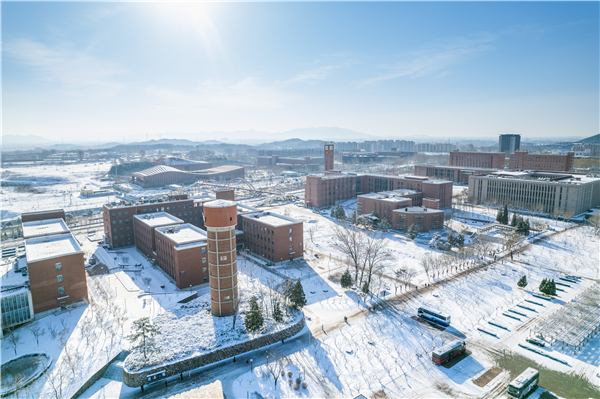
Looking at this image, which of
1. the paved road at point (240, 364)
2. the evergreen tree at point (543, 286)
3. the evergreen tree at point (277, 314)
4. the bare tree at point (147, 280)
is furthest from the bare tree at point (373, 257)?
the bare tree at point (147, 280)

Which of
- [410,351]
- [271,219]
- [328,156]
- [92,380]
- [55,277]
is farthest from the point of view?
[328,156]

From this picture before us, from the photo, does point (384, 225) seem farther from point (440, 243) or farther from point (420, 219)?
point (440, 243)

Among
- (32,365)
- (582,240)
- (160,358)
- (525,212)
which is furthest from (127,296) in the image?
(525,212)

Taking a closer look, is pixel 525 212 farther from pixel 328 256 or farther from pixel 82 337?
pixel 82 337

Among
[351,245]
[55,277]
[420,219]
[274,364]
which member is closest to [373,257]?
[351,245]

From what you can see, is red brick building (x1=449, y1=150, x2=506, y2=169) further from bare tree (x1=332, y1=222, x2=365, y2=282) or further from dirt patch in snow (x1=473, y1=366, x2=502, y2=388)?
dirt patch in snow (x1=473, y1=366, x2=502, y2=388)

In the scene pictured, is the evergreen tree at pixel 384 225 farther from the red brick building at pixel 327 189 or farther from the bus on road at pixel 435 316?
the bus on road at pixel 435 316
